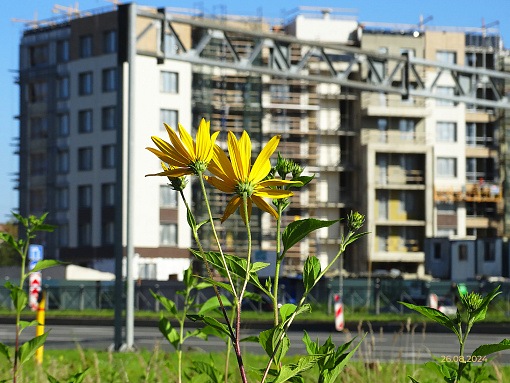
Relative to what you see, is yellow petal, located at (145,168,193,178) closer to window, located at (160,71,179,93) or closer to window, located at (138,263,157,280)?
window, located at (138,263,157,280)

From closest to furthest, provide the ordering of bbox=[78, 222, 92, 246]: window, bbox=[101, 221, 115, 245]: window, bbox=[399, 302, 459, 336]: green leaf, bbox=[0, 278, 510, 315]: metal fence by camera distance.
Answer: bbox=[399, 302, 459, 336]: green leaf < bbox=[0, 278, 510, 315]: metal fence < bbox=[101, 221, 115, 245]: window < bbox=[78, 222, 92, 246]: window

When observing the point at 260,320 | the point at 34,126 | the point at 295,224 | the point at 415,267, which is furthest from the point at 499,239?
the point at 295,224

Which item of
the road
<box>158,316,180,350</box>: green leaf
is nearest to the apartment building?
the road

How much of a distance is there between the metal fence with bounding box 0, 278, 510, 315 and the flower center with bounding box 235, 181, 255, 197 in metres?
38.9

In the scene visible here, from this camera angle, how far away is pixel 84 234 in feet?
258

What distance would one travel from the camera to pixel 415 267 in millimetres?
82562

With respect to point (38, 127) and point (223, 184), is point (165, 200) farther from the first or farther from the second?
point (223, 184)

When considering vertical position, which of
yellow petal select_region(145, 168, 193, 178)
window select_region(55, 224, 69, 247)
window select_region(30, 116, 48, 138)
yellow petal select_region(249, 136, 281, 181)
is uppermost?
window select_region(30, 116, 48, 138)

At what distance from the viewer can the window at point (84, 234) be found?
78.2m

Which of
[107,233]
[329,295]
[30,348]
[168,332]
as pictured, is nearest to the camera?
[30,348]

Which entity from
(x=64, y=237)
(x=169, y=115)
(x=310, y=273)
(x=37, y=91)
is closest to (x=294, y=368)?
(x=310, y=273)

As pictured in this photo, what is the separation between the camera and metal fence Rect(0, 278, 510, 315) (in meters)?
42.7

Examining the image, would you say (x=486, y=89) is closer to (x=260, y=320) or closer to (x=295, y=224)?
(x=260, y=320)

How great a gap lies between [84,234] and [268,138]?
1359 centimetres
